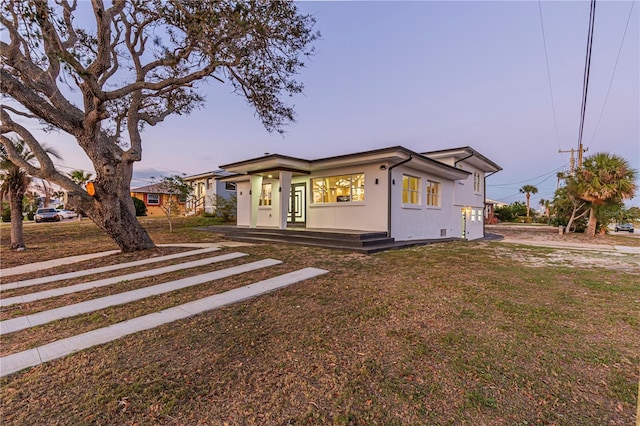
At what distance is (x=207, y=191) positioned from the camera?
2495 centimetres

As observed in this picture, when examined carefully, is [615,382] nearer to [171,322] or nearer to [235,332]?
[235,332]

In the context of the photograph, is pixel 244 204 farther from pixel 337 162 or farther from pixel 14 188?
pixel 14 188

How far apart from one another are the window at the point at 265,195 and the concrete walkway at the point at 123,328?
7958mm

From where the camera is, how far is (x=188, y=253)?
759cm

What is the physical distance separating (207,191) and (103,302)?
22370 mm

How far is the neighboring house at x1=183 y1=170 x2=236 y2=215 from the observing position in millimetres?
23469

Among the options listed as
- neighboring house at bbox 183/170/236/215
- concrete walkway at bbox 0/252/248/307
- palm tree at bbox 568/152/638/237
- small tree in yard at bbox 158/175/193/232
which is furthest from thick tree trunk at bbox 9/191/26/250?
palm tree at bbox 568/152/638/237

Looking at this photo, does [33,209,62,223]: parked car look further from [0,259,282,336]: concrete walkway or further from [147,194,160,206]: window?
[0,259,282,336]: concrete walkway

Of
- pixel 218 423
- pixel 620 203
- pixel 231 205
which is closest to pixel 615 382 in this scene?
pixel 218 423

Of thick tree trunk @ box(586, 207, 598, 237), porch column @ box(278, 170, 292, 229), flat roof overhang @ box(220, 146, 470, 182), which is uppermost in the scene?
flat roof overhang @ box(220, 146, 470, 182)

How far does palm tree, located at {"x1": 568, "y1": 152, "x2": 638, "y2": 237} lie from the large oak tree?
17.4 meters

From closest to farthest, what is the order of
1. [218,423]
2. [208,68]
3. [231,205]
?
1. [218,423]
2. [208,68]
3. [231,205]

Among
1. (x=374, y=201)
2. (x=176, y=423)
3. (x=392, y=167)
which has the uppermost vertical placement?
(x=392, y=167)

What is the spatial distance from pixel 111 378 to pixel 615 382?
3.94 metres
